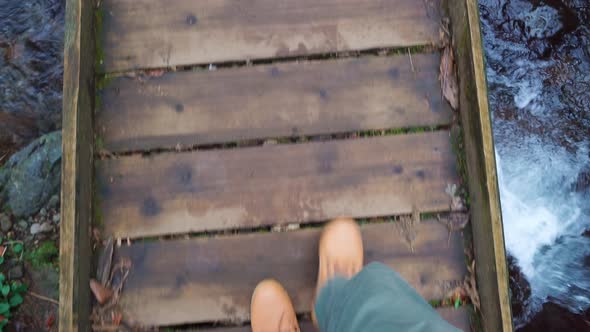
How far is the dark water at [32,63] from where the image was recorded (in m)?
3.22

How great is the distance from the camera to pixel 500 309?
1648 mm

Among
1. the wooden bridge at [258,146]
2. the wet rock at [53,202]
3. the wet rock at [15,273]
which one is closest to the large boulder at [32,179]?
the wet rock at [53,202]

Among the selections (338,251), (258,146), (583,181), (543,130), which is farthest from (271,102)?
(583,181)

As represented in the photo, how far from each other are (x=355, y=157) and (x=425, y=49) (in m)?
0.57

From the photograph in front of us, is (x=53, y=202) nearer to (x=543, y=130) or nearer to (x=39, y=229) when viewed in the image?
(x=39, y=229)

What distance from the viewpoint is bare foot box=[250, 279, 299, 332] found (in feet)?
5.64

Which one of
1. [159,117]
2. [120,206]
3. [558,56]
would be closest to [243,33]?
[159,117]

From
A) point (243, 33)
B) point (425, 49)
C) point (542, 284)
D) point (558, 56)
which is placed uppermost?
point (558, 56)

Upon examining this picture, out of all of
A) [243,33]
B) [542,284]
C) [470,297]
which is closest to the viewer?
[470,297]

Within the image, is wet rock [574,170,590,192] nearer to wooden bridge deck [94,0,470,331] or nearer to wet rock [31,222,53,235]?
wooden bridge deck [94,0,470,331]

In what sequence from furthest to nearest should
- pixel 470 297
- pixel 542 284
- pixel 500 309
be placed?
pixel 542 284 → pixel 470 297 → pixel 500 309

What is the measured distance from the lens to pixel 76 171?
1.72 metres

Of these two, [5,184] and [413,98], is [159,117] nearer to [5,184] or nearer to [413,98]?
[413,98]

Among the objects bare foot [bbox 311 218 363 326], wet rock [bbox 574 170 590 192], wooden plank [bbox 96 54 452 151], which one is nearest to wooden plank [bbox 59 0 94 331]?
wooden plank [bbox 96 54 452 151]
